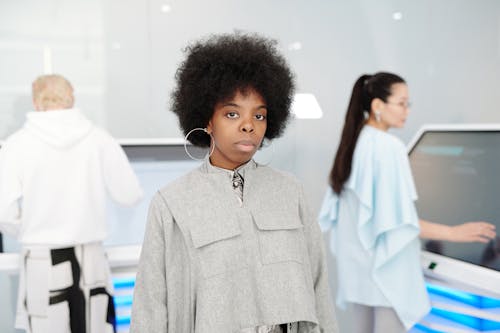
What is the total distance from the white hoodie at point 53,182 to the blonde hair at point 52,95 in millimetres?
83

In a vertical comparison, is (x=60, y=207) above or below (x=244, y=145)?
below

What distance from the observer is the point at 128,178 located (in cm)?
260

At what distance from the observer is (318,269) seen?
1490 mm

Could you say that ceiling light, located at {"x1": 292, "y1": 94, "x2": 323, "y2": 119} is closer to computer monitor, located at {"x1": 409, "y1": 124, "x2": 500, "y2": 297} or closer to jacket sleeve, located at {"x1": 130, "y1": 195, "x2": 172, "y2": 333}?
computer monitor, located at {"x1": 409, "y1": 124, "x2": 500, "y2": 297}

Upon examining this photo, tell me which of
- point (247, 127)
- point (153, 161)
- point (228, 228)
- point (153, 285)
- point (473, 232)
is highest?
point (247, 127)

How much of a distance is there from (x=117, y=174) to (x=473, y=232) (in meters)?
1.67

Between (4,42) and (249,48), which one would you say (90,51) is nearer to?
(4,42)

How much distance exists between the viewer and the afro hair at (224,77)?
137cm

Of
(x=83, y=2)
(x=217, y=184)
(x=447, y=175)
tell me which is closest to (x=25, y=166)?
(x=83, y=2)

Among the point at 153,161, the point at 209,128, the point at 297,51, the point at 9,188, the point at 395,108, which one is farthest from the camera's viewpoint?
the point at 297,51

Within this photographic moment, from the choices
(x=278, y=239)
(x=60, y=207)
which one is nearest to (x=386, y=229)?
(x=278, y=239)

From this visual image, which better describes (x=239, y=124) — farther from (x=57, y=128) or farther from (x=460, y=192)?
(x=460, y=192)

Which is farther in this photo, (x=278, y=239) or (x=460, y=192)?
(x=460, y=192)

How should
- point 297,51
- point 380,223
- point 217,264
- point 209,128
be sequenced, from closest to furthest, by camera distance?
point 217,264 → point 209,128 → point 380,223 → point 297,51
